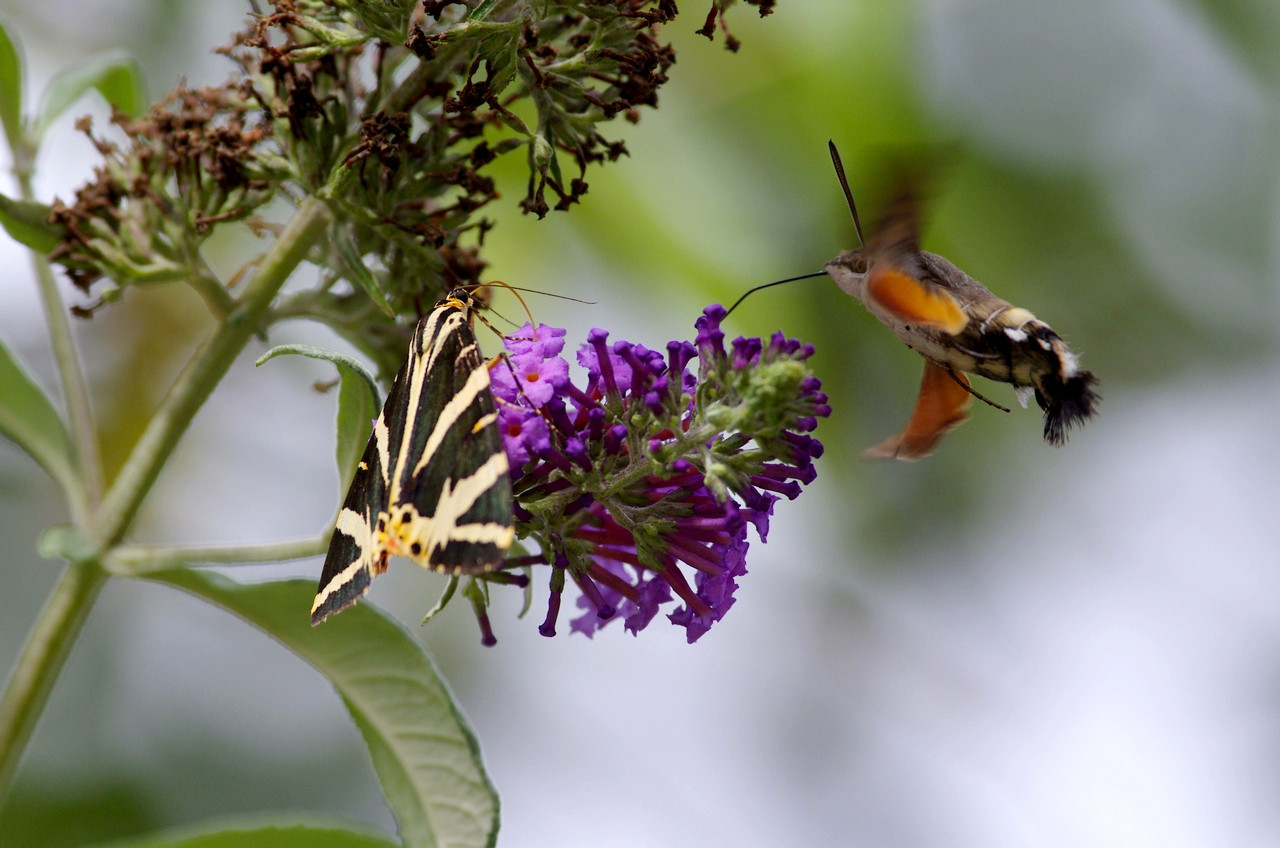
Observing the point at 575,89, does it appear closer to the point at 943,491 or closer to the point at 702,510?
the point at 702,510

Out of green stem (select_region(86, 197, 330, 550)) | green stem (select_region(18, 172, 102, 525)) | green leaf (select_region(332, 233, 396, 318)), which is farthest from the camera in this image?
green stem (select_region(18, 172, 102, 525))

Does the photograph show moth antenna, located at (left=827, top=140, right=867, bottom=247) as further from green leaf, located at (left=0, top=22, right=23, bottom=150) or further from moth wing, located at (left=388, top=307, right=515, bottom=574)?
green leaf, located at (left=0, top=22, right=23, bottom=150)

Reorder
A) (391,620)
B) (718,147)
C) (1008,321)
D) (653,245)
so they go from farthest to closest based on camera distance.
→ (718,147) < (653,245) < (391,620) < (1008,321)

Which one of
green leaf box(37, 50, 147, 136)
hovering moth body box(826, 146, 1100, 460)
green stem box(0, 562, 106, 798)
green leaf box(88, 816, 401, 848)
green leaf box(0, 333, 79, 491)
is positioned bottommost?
green leaf box(88, 816, 401, 848)

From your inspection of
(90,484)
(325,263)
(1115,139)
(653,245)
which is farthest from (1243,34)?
(90,484)

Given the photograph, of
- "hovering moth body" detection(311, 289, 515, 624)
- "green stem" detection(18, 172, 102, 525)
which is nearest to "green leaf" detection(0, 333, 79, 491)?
"green stem" detection(18, 172, 102, 525)

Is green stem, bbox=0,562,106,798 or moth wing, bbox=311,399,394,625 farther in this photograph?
green stem, bbox=0,562,106,798

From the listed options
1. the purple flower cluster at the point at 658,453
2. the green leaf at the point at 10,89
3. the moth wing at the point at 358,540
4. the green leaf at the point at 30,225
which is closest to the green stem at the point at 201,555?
the moth wing at the point at 358,540
